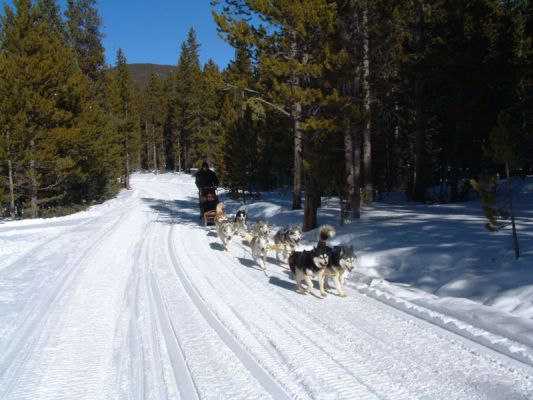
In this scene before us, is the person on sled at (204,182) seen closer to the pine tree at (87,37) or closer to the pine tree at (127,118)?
the pine tree at (87,37)

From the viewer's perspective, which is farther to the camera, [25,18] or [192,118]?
[192,118]

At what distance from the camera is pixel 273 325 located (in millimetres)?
6344

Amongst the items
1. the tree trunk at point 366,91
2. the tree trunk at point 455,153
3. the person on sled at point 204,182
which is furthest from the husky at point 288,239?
the tree trunk at point 455,153

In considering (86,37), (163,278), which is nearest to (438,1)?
(163,278)

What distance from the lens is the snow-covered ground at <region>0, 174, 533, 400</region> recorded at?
15.2 ft

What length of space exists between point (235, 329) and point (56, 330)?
2.81 m

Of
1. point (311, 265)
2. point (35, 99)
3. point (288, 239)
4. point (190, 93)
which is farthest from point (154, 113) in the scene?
point (311, 265)

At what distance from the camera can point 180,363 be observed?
17.0 ft

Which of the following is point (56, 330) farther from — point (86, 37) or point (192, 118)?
point (192, 118)

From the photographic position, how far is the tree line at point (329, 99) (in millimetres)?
12977

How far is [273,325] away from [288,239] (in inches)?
172

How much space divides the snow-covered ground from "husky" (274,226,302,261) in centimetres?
64

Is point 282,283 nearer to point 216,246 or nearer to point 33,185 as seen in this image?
point 216,246

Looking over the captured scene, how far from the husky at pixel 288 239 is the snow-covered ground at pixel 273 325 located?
25.3 inches
